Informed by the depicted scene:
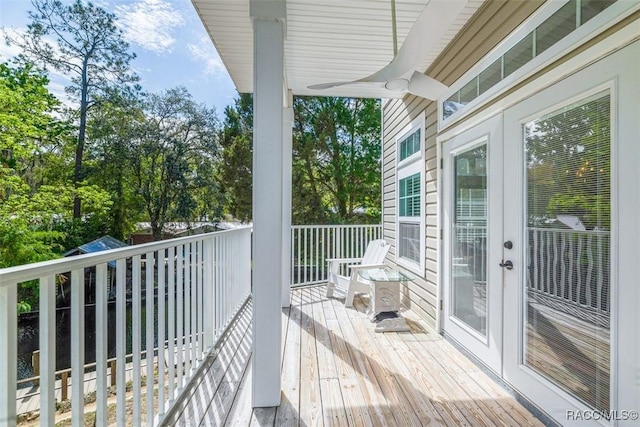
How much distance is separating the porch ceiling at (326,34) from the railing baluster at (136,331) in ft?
7.00

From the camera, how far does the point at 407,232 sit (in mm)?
4469

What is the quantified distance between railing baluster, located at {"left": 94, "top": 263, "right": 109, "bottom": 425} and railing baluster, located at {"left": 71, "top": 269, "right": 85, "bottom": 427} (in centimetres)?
9

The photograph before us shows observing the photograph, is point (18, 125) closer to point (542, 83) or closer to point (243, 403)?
point (243, 403)

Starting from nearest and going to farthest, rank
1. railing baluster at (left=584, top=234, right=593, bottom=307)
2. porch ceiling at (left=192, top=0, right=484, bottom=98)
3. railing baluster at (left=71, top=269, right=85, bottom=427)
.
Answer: railing baluster at (left=71, top=269, right=85, bottom=427) → railing baluster at (left=584, top=234, right=593, bottom=307) → porch ceiling at (left=192, top=0, right=484, bottom=98)

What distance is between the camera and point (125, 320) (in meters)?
1.39

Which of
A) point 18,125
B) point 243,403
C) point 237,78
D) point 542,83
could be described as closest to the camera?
point 542,83

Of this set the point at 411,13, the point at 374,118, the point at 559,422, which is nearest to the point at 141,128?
the point at 374,118

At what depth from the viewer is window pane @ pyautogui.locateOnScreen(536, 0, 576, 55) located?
173 cm

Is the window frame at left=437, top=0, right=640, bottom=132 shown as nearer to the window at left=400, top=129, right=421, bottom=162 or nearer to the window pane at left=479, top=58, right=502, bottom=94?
the window pane at left=479, top=58, right=502, bottom=94

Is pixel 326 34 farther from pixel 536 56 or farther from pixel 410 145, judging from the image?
pixel 410 145

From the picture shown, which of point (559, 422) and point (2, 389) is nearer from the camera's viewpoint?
point (2, 389)

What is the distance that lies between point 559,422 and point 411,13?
9.91 ft

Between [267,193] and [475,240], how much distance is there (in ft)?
5.96

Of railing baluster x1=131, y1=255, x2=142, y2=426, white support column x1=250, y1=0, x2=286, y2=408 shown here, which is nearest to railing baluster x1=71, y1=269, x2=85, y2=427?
railing baluster x1=131, y1=255, x2=142, y2=426
